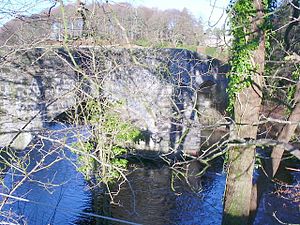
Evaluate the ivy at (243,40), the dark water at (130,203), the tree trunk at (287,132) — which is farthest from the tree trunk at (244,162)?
the dark water at (130,203)

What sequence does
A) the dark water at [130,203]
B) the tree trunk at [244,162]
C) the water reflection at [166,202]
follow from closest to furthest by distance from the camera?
the tree trunk at [244,162], the dark water at [130,203], the water reflection at [166,202]

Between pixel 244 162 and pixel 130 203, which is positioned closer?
pixel 244 162

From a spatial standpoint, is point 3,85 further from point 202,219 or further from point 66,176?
point 202,219

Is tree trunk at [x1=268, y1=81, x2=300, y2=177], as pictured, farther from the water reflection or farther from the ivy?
the water reflection

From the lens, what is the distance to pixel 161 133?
1093cm

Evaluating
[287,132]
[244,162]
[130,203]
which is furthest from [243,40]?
[130,203]

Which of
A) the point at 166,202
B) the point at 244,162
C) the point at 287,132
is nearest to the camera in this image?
the point at 244,162

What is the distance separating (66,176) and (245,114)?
518 centimetres

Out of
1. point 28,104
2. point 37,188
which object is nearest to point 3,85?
point 28,104

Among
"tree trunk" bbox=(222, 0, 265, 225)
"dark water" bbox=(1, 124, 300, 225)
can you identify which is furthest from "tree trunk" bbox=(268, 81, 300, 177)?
"dark water" bbox=(1, 124, 300, 225)

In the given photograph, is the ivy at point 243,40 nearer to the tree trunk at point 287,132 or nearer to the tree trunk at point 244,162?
the tree trunk at point 244,162

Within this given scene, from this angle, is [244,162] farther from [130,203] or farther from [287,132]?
[130,203]

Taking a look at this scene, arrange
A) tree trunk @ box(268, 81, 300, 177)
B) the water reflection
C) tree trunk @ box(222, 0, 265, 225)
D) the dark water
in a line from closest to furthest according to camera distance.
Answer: tree trunk @ box(222, 0, 265, 225)
tree trunk @ box(268, 81, 300, 177)
the dark water
the water reflection

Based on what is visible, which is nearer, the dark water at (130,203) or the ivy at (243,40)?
the ivy at (243,40)
